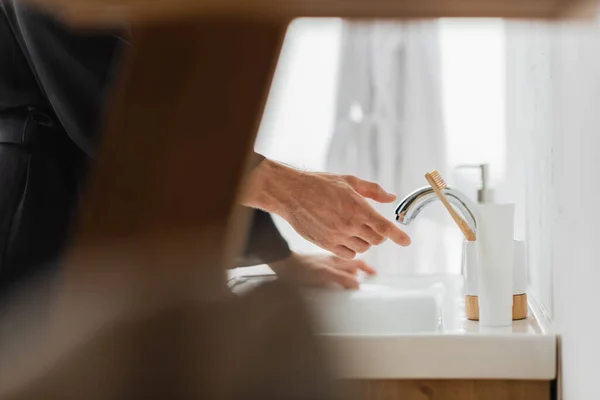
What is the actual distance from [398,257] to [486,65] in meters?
0.50

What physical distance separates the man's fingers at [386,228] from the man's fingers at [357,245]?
0.02 metres

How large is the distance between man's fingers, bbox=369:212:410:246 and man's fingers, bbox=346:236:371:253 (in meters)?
0.02

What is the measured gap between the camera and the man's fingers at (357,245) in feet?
2.60

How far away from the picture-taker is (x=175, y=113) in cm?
12

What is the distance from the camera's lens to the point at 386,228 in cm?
78

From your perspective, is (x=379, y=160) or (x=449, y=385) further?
(x=379, y=160)

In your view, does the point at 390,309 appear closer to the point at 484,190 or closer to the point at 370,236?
the point at 484,190

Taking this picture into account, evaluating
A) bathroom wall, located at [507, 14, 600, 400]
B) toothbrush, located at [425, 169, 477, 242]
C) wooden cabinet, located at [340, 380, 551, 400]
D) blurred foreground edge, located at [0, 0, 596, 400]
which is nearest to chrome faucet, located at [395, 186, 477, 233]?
toothbrush, located at [425, 169, 477, 242]

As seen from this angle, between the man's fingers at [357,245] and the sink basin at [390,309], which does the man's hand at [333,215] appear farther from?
the sink basin at [390,309]

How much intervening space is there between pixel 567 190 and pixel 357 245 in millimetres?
258

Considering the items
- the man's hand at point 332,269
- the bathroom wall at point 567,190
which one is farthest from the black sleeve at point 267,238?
the bathroom wall at point 567,190

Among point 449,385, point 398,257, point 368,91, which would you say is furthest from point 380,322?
point 368,91

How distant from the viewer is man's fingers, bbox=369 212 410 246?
774 mm

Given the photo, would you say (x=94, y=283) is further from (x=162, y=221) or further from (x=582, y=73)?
(x=582, y=73)
